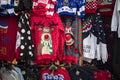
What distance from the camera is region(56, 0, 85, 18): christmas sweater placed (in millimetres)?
2936

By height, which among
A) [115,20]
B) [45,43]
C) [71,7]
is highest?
[71,7]

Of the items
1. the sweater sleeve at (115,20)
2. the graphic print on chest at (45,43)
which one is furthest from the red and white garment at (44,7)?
the sweater sleeve at (115,20)

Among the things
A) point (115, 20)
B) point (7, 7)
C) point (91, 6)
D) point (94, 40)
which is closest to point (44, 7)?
point (7, 7)

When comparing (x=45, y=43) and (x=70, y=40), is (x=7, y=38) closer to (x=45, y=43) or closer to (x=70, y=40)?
(x=45, y=43)

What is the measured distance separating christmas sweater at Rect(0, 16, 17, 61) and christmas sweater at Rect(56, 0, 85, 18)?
535 mm

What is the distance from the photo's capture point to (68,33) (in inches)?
118

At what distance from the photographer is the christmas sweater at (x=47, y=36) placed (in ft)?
9.59

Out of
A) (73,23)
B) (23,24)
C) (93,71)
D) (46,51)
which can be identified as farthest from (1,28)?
(93,71)

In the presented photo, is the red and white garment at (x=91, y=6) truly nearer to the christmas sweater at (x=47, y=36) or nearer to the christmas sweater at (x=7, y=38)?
the christmas sweater at (x=47, y=36)

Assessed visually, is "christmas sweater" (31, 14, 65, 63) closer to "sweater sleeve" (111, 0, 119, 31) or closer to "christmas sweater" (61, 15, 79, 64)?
"christmas sweater" (61, 15, 79, 64)

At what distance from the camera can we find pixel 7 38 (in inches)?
118

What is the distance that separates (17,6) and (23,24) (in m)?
0.21

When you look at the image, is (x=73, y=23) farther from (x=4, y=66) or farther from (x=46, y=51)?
(x=4, y=66)

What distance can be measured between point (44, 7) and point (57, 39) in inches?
14.6
